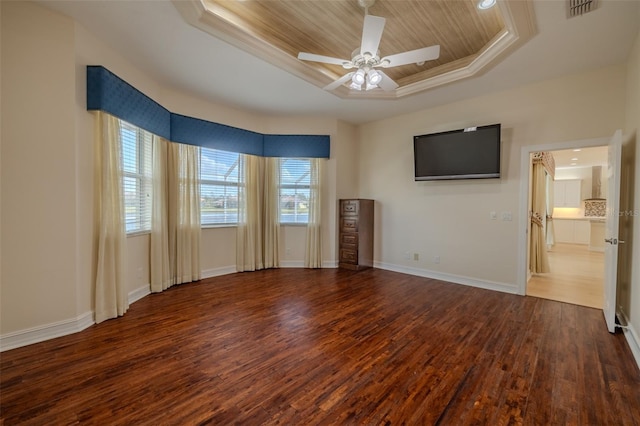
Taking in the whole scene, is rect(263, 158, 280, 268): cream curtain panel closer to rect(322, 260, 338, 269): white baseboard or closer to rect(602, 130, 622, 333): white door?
rect(322, 260, 338, 269): white baseboard

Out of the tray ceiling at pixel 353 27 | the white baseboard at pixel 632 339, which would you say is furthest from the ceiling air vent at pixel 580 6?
the white baseboard at pixel 632 339

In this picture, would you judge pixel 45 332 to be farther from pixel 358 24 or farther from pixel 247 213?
pixel 358 24

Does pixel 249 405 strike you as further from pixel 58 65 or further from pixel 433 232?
pixel 433 232

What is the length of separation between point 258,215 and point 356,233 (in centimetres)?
191

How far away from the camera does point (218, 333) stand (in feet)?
8.85

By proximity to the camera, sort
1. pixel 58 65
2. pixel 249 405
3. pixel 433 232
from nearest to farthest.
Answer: pixel 249 405 < pixel 58 65 < pixel 433 232

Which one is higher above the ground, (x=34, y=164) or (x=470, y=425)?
(x=34, y=164)

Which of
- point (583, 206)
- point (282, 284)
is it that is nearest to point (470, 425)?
point (282, 284)

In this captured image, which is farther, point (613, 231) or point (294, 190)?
point (294, 190)

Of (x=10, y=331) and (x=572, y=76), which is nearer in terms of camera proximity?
(x=10, y=331)

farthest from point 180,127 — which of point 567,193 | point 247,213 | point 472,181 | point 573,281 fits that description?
point 567,193

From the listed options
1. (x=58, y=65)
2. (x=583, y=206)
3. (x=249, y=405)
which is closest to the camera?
(x=249, y=405)

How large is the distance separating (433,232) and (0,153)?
5409mm

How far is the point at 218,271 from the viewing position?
15.7 feet
